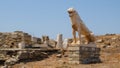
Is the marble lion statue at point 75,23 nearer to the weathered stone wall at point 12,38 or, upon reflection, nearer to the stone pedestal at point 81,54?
the stone pedestal at point 81,54

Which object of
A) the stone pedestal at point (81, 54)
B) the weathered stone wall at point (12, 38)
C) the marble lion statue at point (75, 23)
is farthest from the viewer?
the weathered stone wall at point (12, 38)

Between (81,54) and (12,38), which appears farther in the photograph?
(12,38)

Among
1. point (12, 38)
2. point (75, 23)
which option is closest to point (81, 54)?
point (75, 23)

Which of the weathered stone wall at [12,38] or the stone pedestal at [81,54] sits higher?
the weathered stone wall at [12,38]

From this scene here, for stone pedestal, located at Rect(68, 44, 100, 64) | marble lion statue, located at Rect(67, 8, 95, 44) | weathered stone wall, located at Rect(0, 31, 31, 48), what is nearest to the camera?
stone pedestal, located at Rect(68, 44, 100, 64)

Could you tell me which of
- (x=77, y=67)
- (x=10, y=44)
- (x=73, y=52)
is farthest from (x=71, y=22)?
(x=10, y=44)

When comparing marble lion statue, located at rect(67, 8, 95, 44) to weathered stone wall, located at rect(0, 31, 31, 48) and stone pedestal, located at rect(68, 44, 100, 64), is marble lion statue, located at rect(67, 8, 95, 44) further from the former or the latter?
weathered stone wall, located at rect(0, 31, 31, 48)

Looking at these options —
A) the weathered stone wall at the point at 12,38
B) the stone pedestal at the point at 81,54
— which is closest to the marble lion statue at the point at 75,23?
the stone pedestal at the point at 81,54

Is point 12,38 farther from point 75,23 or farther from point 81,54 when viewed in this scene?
point 81,54

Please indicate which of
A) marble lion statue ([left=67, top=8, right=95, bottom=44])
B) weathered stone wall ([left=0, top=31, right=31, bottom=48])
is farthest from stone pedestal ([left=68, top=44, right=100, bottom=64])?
weathered stone wall ([left=0, top=31, right=31, bottom=48])

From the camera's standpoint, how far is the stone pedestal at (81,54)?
17.6 meters

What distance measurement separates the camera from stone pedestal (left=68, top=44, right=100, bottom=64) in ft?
57.7

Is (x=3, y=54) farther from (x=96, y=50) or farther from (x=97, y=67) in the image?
(x=97, y=67)

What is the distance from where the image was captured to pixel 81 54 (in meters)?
17.7
